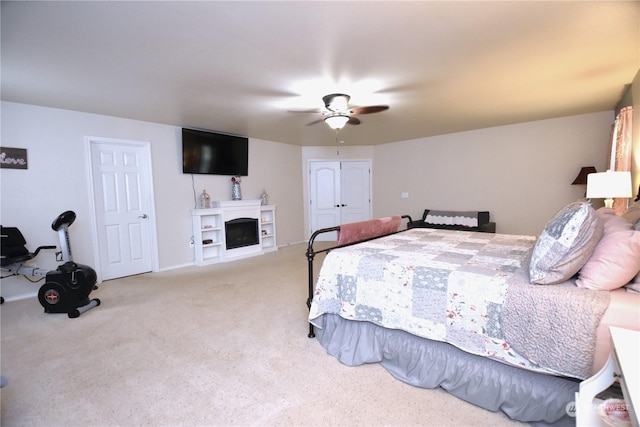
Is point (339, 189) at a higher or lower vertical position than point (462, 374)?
higher

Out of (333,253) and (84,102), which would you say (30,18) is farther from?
(333,253)

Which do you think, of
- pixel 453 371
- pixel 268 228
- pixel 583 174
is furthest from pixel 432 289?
pixel 268 228

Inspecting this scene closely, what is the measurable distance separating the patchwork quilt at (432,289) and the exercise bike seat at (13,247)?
134 inches

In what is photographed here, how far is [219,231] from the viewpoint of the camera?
5180mm

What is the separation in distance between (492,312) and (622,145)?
Answer: 3.28 meters

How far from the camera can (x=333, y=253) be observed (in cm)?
227

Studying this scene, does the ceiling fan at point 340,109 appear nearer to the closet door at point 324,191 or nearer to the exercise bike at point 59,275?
the exercise bike at point 59,275

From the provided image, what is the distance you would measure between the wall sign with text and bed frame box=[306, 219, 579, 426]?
409 centimetres

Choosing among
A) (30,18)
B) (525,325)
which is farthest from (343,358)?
(30,18)

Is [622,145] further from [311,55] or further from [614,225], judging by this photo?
[311,55]

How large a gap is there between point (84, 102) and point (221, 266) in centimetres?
292

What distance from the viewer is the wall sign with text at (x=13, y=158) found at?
10.8 ft

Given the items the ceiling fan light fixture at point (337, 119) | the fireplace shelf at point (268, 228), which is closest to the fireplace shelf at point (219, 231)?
the fireplace shelf at point (268, 228)

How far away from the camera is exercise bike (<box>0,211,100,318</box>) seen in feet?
9.65
